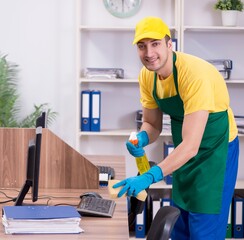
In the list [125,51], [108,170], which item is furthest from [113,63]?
[108,170]

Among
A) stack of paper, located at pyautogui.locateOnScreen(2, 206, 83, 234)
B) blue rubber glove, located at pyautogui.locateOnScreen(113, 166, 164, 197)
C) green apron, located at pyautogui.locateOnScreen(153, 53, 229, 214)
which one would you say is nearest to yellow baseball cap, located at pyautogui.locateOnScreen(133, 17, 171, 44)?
green apron, located at pyautogui.locateOnScreen(153, 53, 229, 214)

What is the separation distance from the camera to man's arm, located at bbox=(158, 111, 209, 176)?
9.62 feet

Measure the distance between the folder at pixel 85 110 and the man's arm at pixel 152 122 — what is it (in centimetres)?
144

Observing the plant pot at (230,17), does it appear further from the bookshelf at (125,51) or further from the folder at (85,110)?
the folder at (85,110)

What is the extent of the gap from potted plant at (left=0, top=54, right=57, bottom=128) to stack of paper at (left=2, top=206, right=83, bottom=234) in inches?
97.5

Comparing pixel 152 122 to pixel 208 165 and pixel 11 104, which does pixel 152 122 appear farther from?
pixel 11 104

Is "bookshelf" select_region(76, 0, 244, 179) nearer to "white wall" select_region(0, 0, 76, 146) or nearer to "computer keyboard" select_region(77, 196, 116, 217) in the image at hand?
"white wall" select_region(0, 0, 76, 146)

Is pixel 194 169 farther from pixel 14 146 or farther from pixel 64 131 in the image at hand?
pixel 64 131

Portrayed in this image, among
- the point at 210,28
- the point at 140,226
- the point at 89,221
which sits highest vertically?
the point at 210,28

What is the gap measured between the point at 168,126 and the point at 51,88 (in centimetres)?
91

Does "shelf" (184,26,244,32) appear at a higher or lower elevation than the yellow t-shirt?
higher

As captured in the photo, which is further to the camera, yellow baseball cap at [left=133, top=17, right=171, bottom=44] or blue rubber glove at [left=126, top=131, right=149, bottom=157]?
blue rubber glove at [left=126, top=131, right=149, bottom=157]

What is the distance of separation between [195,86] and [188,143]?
26cm

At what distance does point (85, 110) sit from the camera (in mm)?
4918
